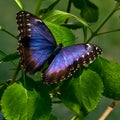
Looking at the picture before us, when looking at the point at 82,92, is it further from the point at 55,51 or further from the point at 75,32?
the point at 75,32

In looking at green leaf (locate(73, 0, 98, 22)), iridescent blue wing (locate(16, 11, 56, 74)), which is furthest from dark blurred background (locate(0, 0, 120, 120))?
iridescent blue wing (locate(16, 11, 56, 74))

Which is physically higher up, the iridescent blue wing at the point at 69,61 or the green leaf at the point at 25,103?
the iridescent blue wing at the point at 69,61

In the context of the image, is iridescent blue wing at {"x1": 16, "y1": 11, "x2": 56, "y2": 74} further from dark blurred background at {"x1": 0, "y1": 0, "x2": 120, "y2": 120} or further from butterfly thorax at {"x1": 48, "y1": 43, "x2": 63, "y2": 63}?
dark blurred background at {"x1": 0, "y1": 0, "x2": 120, "y2": 120}

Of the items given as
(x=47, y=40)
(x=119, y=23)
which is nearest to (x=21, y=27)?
(x=47, y=40)

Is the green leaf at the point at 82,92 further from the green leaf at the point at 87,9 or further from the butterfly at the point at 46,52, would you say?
the green leaf at the point at 87,9

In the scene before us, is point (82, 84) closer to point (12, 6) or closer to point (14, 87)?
point (14, 87)

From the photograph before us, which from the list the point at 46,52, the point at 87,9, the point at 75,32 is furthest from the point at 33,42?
the point at 75,32

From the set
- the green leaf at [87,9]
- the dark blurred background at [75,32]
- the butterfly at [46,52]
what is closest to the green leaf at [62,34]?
the butterfly at [46,52]
